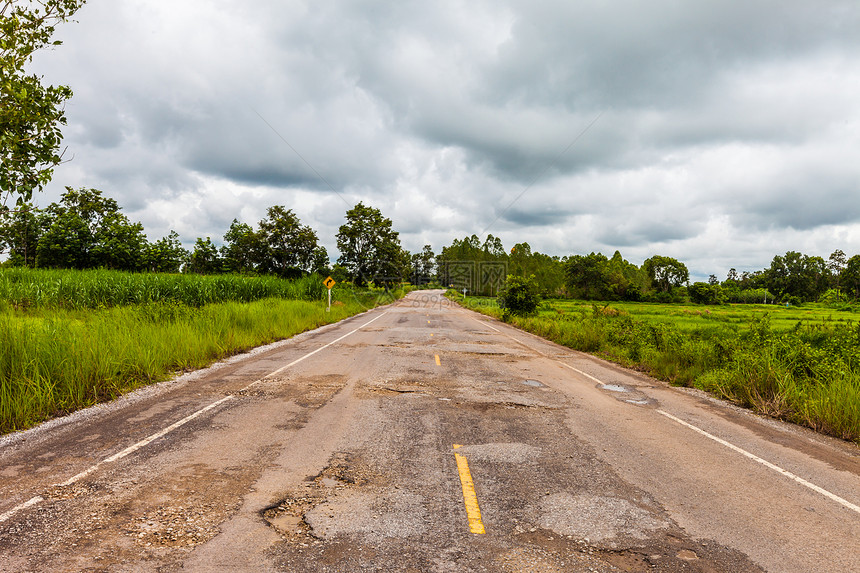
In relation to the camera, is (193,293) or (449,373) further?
(193,293)

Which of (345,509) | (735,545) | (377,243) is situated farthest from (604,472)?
(377,243)

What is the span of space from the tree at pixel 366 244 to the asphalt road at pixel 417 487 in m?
38.2

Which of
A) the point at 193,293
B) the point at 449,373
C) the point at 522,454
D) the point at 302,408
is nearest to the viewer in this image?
the point at 522,454

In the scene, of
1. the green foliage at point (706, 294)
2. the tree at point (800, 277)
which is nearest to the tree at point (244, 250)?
the green foliage at point (706, 294)

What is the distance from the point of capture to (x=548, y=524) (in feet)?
11.7

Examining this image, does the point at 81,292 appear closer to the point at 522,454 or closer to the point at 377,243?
the point at 522,454

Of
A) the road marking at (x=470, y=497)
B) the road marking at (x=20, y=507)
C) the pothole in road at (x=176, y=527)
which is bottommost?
the road marking at (x=20, y=507)

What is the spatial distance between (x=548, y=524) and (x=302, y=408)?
4403 mm

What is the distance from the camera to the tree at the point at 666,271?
119675mm

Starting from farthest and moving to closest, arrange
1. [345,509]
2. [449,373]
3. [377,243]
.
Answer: [377,243] → [449,373] → [345,509]

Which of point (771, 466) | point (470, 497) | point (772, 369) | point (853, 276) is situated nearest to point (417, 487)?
point (470, 497)

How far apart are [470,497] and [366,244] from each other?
42993 mm

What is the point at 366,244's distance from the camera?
46.0 metres

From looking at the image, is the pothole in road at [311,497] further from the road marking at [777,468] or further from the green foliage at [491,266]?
the green foliage at [491,266]
